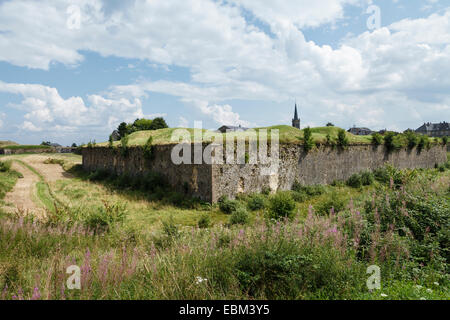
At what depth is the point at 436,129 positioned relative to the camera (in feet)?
297

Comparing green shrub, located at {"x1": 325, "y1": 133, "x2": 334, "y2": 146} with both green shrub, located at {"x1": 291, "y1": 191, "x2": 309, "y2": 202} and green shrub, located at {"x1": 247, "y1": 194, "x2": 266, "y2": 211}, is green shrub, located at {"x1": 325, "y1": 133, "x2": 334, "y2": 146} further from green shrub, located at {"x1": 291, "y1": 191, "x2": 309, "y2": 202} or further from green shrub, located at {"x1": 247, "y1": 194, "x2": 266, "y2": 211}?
green shrub, located at {"x1": 247, "y1": 194, "x2": 266, "y2": 211}

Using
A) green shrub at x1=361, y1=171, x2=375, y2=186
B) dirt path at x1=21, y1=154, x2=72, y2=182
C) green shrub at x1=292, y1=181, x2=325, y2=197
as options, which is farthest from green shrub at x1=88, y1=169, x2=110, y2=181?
green shrub at x1=361, y1=171, x2=375, y2=186

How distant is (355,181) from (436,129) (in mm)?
95170

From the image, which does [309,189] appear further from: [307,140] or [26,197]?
[26,197]

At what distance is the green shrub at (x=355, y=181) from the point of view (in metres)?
19.2

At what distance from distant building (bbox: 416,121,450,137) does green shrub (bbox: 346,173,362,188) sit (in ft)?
294

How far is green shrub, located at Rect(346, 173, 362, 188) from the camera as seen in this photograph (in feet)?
62.9

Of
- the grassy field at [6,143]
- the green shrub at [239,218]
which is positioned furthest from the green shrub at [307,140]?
the grassy field at [6,143]

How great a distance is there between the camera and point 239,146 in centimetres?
1387

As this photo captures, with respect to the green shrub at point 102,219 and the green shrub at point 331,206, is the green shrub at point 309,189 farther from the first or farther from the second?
the green shrub at point 102,219
